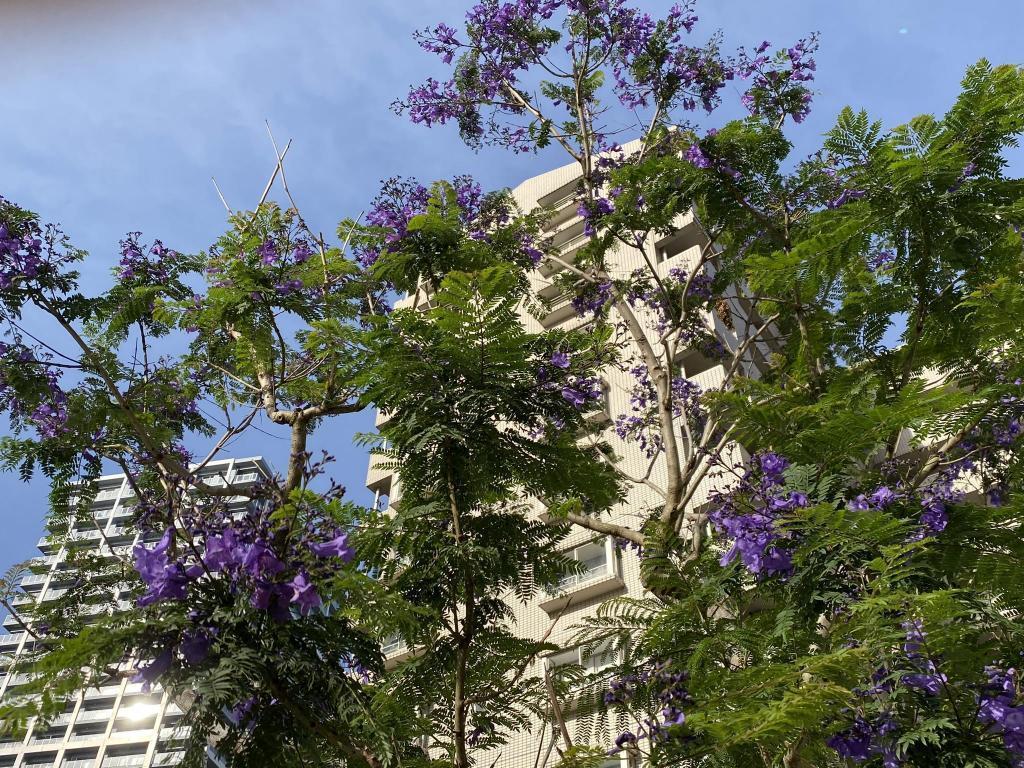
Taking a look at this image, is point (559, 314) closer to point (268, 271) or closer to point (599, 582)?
point (599, 582)

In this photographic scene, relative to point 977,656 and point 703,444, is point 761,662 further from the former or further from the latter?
point 703,444

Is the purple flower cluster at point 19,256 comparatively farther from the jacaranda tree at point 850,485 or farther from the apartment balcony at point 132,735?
the apartment balcony at point 132,735

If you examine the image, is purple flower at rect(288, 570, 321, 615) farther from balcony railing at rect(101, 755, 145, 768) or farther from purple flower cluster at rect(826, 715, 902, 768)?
balcony railing at rect(101, 755, 145, 768)

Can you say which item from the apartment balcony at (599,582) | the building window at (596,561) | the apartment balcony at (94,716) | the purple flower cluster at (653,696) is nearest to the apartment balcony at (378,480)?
the building window at (596,561)

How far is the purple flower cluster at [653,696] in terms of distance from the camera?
13.6 ft

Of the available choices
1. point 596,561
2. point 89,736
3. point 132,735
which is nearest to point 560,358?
point 596,561

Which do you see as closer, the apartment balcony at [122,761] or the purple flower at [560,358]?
the purple flower at [560,358]

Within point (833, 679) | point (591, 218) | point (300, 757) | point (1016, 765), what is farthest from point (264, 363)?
point (1016, 765)

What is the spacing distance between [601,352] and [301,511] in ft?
12.8

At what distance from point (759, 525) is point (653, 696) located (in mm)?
A: 1295

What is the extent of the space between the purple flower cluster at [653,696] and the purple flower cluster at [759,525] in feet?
2.55

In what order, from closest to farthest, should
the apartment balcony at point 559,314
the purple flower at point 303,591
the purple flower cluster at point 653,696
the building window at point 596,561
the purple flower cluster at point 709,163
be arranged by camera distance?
1. the purple flower at point 303,591
2. the purple flower cluster at point 653,696
3. the purple flower cluster at point 709,163
4. the building window at point 596,561
5. the apartment balcony at point 559,314

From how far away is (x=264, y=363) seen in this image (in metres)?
6.37

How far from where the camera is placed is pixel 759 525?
375cm
